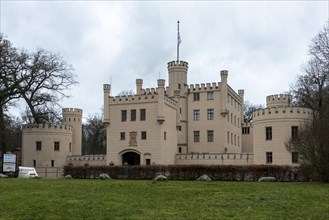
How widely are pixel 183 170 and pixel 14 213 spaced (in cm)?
2012

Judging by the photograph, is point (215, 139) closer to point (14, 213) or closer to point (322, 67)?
point (322, 67)

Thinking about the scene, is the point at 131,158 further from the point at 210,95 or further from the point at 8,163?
the point at 8,163

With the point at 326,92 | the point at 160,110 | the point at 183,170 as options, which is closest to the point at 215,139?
the point at 160,110

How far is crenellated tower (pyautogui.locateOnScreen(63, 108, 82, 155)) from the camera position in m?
53.5

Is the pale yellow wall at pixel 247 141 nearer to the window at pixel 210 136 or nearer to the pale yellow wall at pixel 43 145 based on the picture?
the window at pixel 210 136

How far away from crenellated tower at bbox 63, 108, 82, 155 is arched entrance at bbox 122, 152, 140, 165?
10.6 metres

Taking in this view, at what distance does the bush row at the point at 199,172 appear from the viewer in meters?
29.3

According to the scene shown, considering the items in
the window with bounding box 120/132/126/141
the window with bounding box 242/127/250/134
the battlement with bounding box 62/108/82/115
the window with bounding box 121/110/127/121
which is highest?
the battlement with bounding box 62/108/82/115

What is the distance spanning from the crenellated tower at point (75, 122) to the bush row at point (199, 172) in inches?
714

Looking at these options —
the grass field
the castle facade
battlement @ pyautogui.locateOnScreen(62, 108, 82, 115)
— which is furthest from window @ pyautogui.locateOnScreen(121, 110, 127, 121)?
the grass field

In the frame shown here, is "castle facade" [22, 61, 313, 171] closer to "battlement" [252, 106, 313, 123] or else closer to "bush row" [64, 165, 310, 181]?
"battlement" [252, 106, 313, 123]

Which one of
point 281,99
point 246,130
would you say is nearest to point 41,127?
point 281,99

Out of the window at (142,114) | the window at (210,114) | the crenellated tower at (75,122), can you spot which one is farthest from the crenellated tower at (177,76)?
the crenellated tower at (75,122)

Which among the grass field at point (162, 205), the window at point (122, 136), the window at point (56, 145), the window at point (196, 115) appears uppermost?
the window at point (196, 115)
